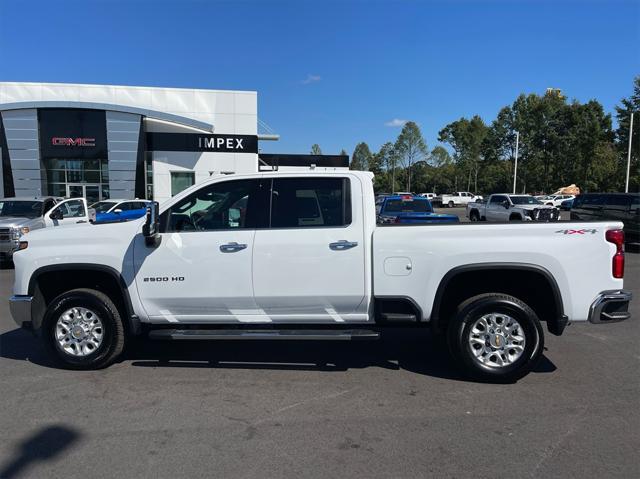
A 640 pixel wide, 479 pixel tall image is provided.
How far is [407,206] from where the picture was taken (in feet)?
48.5

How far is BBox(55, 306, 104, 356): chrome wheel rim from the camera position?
4.93 meters

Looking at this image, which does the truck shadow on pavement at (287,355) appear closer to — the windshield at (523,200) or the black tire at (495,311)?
the black tire at (495,311)

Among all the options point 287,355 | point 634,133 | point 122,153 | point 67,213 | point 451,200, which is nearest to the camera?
point 287,355

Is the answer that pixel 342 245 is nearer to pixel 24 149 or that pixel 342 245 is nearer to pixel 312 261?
pixel 312 261

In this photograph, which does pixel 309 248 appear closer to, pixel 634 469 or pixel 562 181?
pixel 634 469

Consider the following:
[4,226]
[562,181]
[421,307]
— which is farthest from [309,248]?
[562,181]

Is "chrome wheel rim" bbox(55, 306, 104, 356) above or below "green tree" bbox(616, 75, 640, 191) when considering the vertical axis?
below

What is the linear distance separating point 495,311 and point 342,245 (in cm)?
155

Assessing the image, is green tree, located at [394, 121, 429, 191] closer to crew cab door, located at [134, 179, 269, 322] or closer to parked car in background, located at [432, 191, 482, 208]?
parked car in background, located at [432, 191, 482, 208]

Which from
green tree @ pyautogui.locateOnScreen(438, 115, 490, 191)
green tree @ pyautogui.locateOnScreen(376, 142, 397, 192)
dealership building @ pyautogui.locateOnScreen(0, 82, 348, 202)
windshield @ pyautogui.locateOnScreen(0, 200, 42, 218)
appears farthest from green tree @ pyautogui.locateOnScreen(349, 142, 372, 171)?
windshield @ pyautogui.locateOnScreen(0, 200, 42, 218)

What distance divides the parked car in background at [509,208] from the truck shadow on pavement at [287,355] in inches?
712

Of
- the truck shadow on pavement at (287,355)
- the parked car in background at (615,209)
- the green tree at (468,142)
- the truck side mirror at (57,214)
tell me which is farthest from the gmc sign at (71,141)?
the green tree at (468,142)

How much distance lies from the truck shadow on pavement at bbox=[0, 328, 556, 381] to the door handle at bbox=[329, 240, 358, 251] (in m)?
1.29

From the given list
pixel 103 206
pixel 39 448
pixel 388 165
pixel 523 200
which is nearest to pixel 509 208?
pixel 523 200
